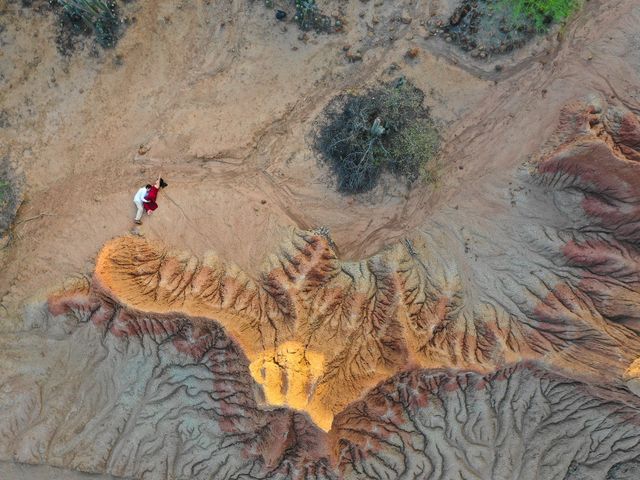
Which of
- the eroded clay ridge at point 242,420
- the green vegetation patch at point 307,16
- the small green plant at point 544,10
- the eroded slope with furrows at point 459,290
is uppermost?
the small green plant at point 544,10

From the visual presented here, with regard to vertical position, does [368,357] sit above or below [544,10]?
below

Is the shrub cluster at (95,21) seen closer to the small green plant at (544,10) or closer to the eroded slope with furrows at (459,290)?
the eroded slope with furrows at (459,290)

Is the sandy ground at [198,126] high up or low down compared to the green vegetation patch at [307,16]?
down

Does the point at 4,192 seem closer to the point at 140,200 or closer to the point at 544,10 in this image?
the point at 140,200

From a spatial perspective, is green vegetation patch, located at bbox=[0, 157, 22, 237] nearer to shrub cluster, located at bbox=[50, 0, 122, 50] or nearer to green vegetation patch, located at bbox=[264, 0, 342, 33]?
shrub cluster, located at bbox=[50, 0, 122, 50]

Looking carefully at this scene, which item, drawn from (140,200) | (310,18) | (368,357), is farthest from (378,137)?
(140,200)

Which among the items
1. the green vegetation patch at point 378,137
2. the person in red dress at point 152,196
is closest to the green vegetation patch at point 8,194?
the person in red dress at point 152,196

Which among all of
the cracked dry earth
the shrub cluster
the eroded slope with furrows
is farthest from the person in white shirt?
the shrub cluster
